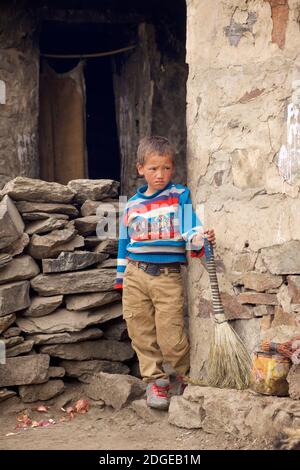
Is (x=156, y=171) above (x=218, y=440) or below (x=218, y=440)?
above

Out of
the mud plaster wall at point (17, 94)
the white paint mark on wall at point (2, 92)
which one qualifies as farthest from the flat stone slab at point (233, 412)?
the white paint mark on wall at point (2, 92)

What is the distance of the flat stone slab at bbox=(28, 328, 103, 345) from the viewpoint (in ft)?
16.5

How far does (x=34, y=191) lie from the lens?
16.6 ft

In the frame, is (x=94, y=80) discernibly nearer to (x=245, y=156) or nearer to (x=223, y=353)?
(x=245, y=156)

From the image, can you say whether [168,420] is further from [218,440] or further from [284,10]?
[284,10]

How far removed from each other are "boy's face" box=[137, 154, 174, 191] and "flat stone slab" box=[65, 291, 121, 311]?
2.85 ft

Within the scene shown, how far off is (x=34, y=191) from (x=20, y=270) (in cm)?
50

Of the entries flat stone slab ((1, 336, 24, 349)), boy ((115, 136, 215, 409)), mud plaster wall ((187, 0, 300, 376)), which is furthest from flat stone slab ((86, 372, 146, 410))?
flat stone slab ((1, 336, 24, 349))

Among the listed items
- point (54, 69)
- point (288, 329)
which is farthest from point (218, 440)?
point (54, 69)

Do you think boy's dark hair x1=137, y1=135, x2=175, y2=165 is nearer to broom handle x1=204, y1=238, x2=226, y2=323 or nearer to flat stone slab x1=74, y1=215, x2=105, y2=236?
broom handle x1=204, y1=238, x2=226, y2=323

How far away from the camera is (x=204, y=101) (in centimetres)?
457

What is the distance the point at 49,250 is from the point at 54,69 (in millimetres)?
3169

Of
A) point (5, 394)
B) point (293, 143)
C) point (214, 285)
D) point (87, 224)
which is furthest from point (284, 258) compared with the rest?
point (5, 394)

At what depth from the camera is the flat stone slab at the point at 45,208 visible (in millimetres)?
5066
